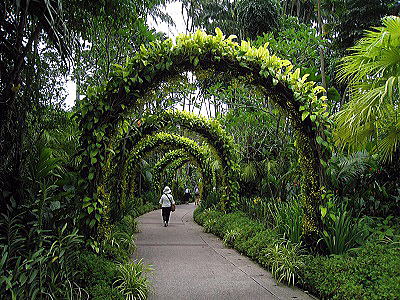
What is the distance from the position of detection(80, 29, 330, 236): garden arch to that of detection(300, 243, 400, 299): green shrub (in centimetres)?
78

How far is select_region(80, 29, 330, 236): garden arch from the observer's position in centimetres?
529

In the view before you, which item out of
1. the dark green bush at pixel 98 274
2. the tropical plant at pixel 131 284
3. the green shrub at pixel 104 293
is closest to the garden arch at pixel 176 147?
the dark green bush at pixel 98 274

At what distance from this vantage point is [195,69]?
5684 mm

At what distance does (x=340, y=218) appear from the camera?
5375 millimetres

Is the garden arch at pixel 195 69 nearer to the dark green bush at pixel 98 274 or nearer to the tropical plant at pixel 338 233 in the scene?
the tropical plant at pixel 338 233

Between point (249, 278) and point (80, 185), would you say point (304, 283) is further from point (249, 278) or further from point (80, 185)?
point (80, 185)

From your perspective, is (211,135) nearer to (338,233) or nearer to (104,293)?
(338,233)

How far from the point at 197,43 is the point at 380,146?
357cm

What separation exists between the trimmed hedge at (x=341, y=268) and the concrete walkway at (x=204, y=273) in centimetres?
26

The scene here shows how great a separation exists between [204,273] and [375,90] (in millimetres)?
3909

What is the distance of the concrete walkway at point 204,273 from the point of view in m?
4.59

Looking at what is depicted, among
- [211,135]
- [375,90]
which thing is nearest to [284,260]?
[375,90]

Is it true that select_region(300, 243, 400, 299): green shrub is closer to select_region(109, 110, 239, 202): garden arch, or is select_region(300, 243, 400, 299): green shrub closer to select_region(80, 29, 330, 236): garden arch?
select_region(80, 29, 330, 236): garden arch

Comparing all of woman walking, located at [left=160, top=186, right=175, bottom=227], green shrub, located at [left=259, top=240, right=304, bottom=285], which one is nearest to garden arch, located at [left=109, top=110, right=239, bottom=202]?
woman walking, located at [left=160, top=186, right=175, bottom=227]
